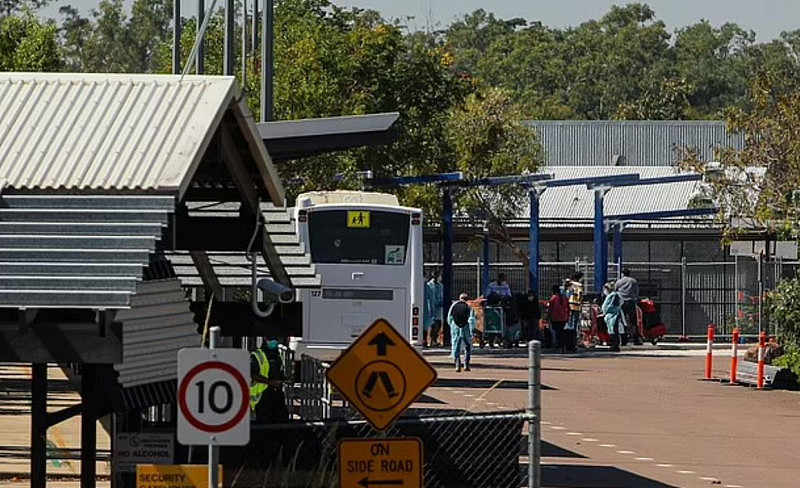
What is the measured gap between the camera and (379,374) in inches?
471

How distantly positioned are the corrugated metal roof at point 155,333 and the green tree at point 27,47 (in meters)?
26.4

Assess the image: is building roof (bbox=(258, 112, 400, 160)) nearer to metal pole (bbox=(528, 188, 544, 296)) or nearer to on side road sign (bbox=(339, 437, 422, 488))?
on side road sign (bbox=(339, 437, 422, 488))

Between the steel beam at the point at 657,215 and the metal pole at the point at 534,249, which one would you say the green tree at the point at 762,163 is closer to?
the metal pole at the point at 534,249

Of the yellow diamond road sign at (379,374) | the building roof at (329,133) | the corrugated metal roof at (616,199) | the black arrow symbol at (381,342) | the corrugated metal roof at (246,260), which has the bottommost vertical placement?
the yellow diamond road sign at (379,374)

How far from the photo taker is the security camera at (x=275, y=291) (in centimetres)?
1206

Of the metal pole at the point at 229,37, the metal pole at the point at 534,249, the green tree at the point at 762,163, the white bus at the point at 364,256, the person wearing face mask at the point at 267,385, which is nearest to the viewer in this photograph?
the person wearing face mask at the point at 267,385

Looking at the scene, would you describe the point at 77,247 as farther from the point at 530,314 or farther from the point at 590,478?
the point at 530,314

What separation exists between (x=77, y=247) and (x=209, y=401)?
49.8 inches

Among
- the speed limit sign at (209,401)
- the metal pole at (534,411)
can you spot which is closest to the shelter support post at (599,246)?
the metal pole at (534,411)

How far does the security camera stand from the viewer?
1206 cm

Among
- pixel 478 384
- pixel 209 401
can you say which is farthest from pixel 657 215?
pixel 209 401

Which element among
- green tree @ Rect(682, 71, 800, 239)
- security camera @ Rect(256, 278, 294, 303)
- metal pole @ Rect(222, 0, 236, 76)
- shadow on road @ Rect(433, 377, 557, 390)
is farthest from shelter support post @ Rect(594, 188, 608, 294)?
security camera @ Rect(256, 278, 294, 303)

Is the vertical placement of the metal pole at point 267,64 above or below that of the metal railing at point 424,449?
above

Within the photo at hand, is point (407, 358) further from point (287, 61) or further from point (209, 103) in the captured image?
point (287, 61)
